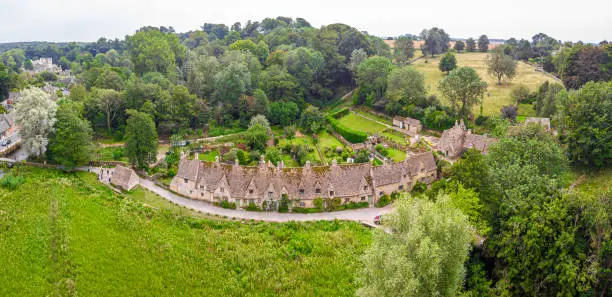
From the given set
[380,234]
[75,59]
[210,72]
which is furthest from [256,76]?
[75,59]

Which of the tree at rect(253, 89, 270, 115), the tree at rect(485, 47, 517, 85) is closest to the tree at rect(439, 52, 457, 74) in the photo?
the tree at rect(485, 47, 517, 85)

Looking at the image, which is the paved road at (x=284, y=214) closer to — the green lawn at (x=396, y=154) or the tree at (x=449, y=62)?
the green lawn at (x=396, y=154)

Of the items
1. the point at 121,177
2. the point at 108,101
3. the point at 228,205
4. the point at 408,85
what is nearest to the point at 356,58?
the point at 408,85

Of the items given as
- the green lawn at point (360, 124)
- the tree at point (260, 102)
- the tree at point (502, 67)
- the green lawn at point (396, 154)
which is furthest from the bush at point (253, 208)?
the tree at point (502, 67)

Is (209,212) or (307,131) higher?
(307,131)

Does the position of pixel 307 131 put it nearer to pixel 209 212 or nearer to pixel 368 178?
pixel 368 178

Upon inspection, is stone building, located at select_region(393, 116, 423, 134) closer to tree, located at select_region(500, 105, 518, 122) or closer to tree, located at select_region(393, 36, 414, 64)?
tree, located at select_region(500, 105, 518, 122)

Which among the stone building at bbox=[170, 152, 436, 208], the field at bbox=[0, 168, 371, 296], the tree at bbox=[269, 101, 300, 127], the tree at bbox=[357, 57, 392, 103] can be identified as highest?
the tree at bbox=[357, 57, 392, 103]
